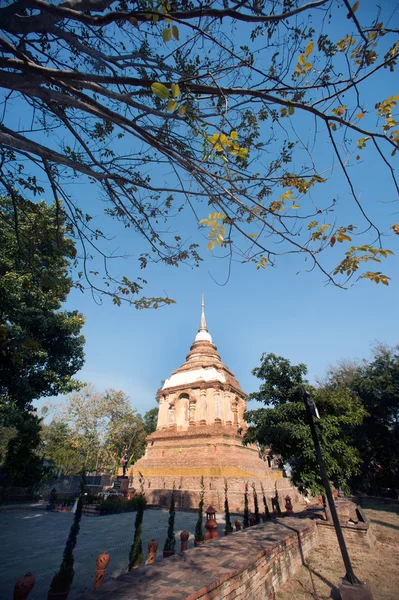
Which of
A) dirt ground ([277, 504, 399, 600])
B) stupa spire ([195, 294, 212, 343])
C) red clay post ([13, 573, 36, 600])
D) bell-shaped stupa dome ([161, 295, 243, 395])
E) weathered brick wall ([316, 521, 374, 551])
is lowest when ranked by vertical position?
dirt ground ([277, 504, 399, 600])

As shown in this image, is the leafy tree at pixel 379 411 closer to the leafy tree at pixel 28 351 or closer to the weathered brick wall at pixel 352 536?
the weathered brick wall at pixel 352 536

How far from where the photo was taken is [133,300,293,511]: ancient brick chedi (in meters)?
15.6

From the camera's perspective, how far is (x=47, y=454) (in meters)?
32.8

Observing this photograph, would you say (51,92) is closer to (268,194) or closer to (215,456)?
(268,194)

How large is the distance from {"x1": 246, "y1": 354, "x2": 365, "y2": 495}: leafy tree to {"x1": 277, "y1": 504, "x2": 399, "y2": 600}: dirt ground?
150 cm

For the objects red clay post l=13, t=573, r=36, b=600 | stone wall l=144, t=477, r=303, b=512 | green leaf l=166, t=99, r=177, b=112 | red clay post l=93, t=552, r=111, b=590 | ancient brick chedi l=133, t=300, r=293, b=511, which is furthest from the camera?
ancient brick chedi l=133, t=300, r=293, b=511

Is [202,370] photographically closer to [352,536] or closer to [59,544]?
[59,544]

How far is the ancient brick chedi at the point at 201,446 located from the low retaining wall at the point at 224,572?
7832mm

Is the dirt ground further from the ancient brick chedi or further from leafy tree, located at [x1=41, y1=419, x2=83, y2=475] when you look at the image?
leafy tree, located at [x1=41, y1=419, x2=83, y2=475]

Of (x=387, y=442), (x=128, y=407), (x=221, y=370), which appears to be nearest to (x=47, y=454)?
(x=128, y=407)

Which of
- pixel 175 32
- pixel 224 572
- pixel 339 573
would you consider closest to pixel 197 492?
pixel 339 573

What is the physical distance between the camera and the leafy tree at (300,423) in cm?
812

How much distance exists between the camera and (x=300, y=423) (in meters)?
8.64

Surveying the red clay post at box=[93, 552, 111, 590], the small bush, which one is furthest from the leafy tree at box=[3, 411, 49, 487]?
the red clay post at box=[93, 552, 111, 590]
